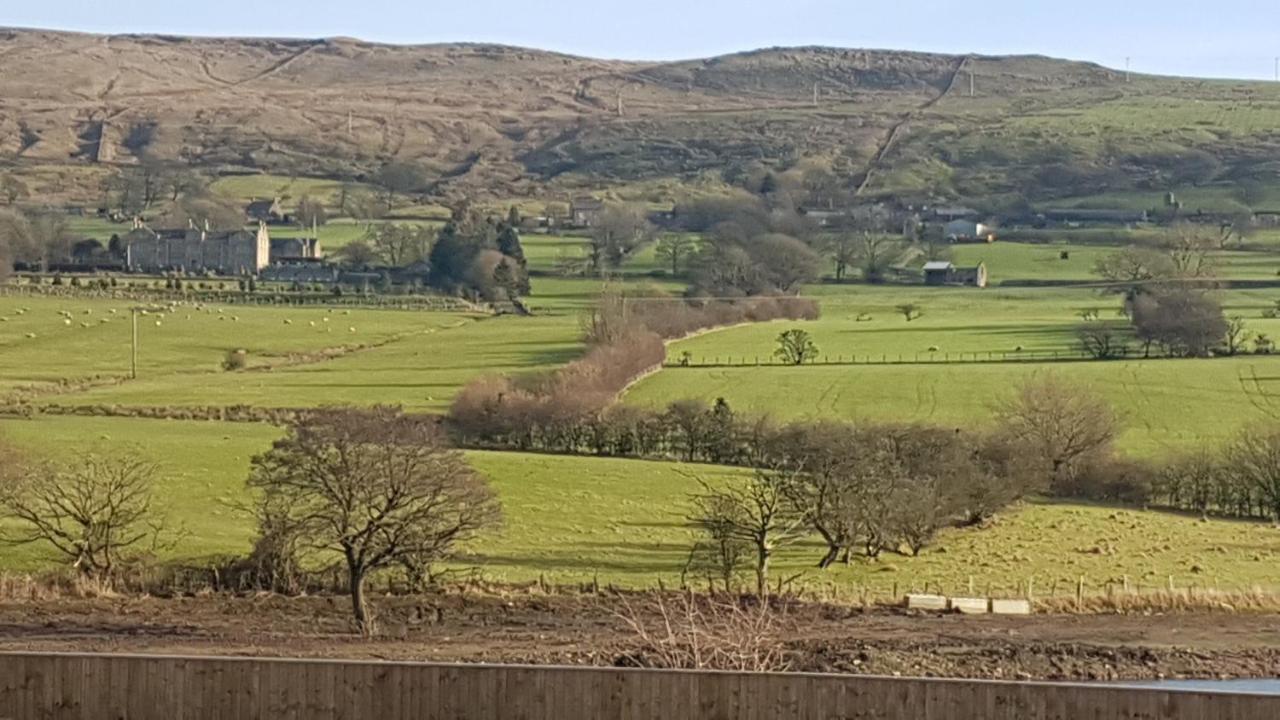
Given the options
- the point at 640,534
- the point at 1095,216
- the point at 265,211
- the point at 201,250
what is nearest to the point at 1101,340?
the point at 640,534

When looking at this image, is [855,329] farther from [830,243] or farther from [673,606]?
[673,606]

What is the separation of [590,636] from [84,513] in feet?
32.5

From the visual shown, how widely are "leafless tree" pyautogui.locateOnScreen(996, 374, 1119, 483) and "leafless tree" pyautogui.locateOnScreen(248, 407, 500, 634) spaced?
2202 centimetres

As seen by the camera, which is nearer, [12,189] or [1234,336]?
[1234,336]

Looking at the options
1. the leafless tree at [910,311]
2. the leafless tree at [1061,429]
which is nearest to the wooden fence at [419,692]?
the leafless tree at [1061,429]

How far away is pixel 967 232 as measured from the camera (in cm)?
14788

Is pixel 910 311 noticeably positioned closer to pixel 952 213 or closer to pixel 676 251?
pixel 676 251

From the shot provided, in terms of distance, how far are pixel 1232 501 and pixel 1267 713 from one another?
2654 centimetres

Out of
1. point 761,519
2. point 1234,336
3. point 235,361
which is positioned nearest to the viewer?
point 761,519

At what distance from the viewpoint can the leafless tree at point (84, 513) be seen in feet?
113

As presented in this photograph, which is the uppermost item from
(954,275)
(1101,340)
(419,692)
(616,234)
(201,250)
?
(616,234)

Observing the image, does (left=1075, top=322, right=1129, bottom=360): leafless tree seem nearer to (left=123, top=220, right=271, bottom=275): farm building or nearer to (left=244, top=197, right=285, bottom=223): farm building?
(left=123, top=220, right=271, bottom=275): farm building

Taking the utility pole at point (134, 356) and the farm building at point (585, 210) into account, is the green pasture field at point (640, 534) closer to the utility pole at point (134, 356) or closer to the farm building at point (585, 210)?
the utility pole at point (134, 356)

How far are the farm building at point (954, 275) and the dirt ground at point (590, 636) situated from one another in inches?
3159
